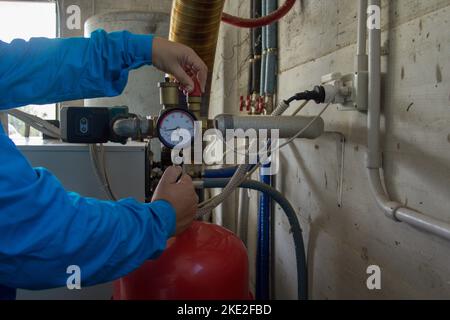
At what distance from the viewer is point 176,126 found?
76 cm

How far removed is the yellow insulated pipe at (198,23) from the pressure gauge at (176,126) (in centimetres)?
49

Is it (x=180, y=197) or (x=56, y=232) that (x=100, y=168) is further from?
(x=56, y=232)

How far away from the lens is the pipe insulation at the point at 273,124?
0.85 meters

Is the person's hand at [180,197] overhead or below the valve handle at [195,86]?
below

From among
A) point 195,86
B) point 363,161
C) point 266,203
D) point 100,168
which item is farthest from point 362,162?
point 100,168

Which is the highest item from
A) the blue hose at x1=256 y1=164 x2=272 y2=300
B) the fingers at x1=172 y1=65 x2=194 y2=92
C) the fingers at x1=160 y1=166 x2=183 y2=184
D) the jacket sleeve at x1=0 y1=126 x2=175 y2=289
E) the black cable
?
the fingers at x1=172 y1=65 x2=194 y2=92

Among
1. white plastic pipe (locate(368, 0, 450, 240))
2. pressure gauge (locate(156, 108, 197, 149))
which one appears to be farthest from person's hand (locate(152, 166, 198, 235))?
white plastic pipe (locate(368, 0, 450, 240))

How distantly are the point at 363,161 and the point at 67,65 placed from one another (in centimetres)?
67

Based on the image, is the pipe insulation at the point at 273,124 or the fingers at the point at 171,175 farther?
the pipe insulation at the point at 273,124

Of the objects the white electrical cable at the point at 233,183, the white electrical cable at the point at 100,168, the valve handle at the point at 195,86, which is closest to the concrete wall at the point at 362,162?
the white electrical cable at the point at 233,183

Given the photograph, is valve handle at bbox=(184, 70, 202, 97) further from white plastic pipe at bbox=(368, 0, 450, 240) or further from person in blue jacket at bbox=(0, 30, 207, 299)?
white plastic pipe at bbox=(368, 0, 450, 240)

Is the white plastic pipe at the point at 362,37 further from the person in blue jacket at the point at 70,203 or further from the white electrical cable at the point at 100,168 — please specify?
the white electrical cable at the point at 100,168

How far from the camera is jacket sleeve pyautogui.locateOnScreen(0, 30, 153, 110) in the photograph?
719 millimetres

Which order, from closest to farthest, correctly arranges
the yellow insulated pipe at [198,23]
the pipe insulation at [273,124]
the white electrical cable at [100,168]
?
the pipe insulation at [273,124] < the white electrical cable at [100,168] < the yellow insulated pipe at [198,23]
